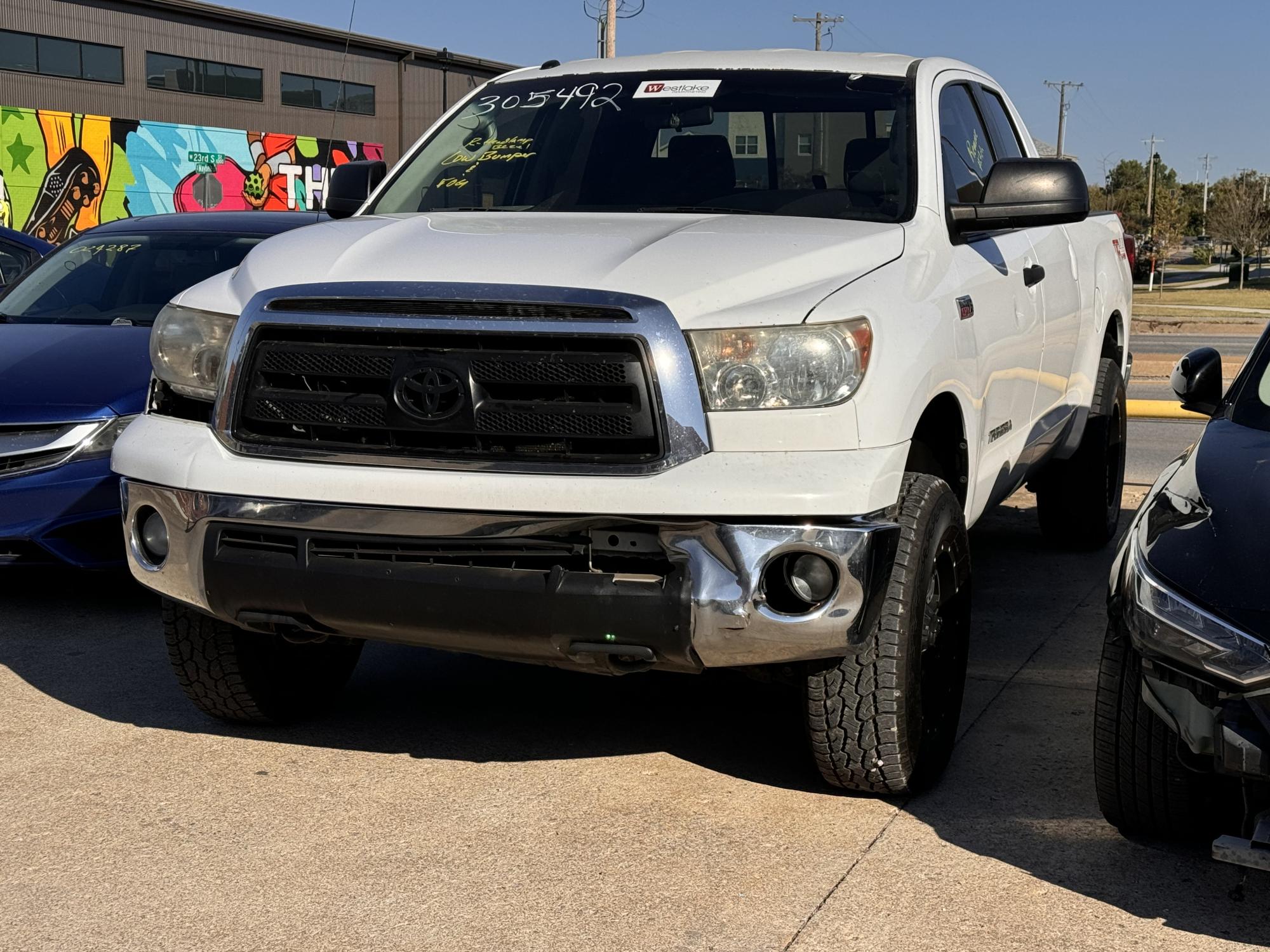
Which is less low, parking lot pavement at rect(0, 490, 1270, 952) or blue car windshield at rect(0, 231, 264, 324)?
blue car windshield at rect(0, 231, 264, 324)

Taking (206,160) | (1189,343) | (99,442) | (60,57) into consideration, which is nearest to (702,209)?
(99,442)

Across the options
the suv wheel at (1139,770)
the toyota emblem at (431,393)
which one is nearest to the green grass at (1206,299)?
the suv wheel at (1139,770)

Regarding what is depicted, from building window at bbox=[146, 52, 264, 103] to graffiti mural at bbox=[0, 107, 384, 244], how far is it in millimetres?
1388

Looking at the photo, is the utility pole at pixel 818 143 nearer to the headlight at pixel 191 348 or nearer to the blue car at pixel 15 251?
the headlight at pixel 191 348

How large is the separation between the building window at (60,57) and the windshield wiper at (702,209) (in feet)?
132

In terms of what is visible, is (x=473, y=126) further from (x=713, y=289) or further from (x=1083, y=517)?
(x=1083, y=517)

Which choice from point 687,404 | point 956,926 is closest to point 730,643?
point 687,404

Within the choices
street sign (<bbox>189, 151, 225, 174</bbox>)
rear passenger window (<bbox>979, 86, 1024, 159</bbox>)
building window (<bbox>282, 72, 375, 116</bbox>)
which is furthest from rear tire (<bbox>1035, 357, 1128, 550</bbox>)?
building window (<bbox>282, 72, 375, 116</bbox>)

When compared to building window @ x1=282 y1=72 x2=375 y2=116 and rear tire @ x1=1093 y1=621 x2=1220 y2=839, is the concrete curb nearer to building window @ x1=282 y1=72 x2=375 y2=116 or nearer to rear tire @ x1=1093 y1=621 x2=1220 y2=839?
rear tire @ x1=1093 y1=621 x2=1220 y2=839

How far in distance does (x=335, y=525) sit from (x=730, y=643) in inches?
38.3

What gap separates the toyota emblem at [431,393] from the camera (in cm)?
364

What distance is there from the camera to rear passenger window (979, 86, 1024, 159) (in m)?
5.85

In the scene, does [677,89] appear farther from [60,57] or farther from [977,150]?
[60,57]

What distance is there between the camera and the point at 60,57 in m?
42.1
